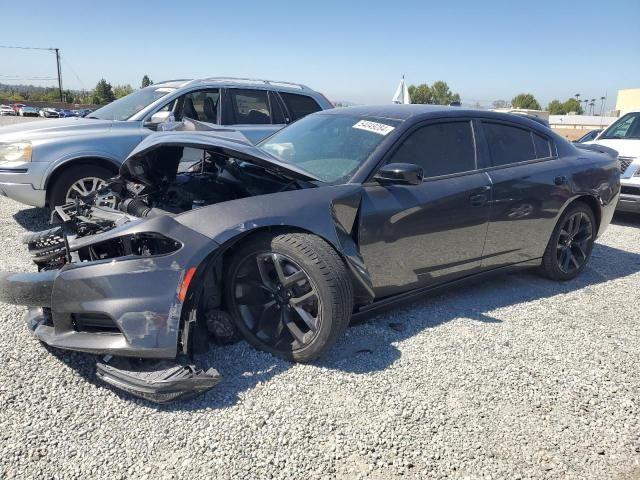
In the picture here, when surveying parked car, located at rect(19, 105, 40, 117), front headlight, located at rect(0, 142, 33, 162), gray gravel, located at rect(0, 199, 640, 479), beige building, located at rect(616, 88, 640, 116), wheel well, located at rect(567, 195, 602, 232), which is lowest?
gray gravel, located at rect(0, 199, 640, 479)

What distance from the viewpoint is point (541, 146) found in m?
4.41

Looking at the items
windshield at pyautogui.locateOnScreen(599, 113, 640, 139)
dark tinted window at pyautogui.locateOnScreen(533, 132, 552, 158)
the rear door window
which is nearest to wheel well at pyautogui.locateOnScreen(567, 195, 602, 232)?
dark tinted window at pyautogui.locateOnScreen(533, 132, 552, 158)

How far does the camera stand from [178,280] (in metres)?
2.54

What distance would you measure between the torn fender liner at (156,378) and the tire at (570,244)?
338cm

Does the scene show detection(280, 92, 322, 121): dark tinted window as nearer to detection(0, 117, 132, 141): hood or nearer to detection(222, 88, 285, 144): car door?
detection(222, 88, 285, 144): car door

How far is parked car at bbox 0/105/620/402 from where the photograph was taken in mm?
2557

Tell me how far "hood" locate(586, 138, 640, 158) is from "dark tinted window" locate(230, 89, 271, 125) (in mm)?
5374

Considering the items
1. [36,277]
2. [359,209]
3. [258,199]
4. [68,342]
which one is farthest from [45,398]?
[359,209]

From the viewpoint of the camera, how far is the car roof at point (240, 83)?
6265 millimetres

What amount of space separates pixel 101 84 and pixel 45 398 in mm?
75185

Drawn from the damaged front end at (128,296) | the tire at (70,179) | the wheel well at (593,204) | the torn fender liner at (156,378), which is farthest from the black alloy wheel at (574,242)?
the tire at (70,179)

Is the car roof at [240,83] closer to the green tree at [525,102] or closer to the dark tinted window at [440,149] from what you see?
the dark tinted window at [440,149]

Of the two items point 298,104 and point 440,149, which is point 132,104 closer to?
point 298,104

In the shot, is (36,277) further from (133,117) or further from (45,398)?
(133,117)
